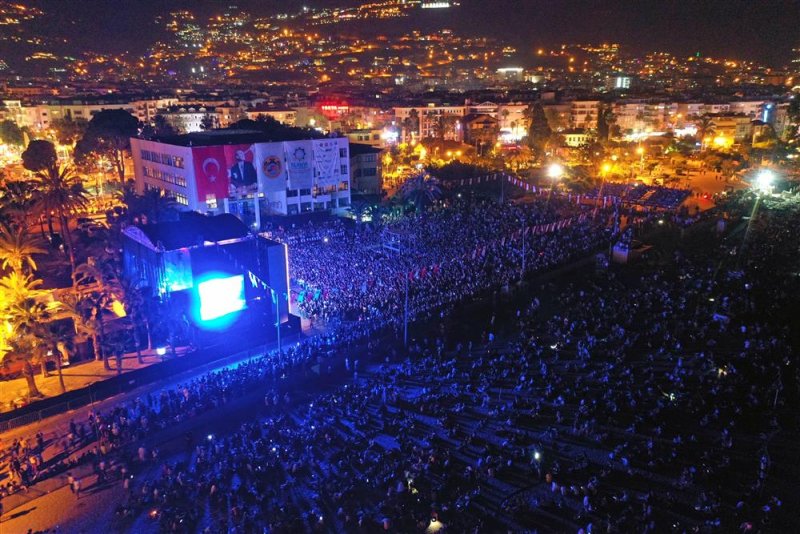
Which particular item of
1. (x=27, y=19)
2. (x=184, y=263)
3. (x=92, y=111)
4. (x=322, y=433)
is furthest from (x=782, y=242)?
(x=27, y=19)

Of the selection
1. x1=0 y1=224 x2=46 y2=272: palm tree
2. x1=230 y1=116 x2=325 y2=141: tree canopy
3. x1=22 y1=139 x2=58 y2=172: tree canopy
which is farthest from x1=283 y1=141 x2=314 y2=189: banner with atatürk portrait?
x1=22 y1=139 x2=58 y2=172: tree canopy

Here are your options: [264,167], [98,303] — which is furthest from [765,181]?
Answer: [98,303]

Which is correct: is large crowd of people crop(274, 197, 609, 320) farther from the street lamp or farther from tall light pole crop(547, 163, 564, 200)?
the street lamp

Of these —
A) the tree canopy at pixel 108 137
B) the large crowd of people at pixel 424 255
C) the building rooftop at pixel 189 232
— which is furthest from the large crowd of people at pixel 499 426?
the tree canopy at pixel 108 137

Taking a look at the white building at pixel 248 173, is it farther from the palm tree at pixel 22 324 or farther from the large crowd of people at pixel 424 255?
the palm tree at pixel 22 324

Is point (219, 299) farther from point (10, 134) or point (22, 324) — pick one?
point (10, 134)
